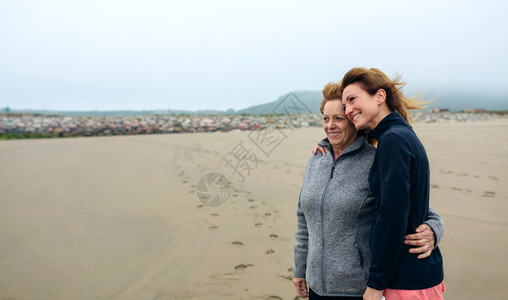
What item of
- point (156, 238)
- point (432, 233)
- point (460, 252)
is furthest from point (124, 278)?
point (460, 252)

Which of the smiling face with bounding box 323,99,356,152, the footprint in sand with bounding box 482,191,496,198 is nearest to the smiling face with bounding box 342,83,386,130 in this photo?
the smiling face with bounding box 323,99,356,152

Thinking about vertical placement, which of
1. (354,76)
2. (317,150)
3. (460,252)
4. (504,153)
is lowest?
(460,252)

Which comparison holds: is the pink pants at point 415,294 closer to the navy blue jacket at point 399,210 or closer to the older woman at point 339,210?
the navy blue jacket at point 399,210

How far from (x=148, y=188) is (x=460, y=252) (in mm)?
5865

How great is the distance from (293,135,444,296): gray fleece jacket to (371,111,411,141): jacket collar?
194 mm

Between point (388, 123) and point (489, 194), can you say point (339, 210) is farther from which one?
point (489, 194)

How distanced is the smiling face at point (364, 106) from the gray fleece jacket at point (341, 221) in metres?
0.18

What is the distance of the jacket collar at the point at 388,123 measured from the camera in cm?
125

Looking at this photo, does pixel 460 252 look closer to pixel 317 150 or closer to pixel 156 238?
pixel 317 150

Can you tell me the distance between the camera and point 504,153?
28.8 ft

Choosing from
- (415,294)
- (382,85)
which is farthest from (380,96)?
(415,294)

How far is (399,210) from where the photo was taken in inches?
44.2

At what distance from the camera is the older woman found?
1.40m

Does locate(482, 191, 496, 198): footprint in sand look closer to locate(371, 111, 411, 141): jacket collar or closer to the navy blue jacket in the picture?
the navy blue jacket
